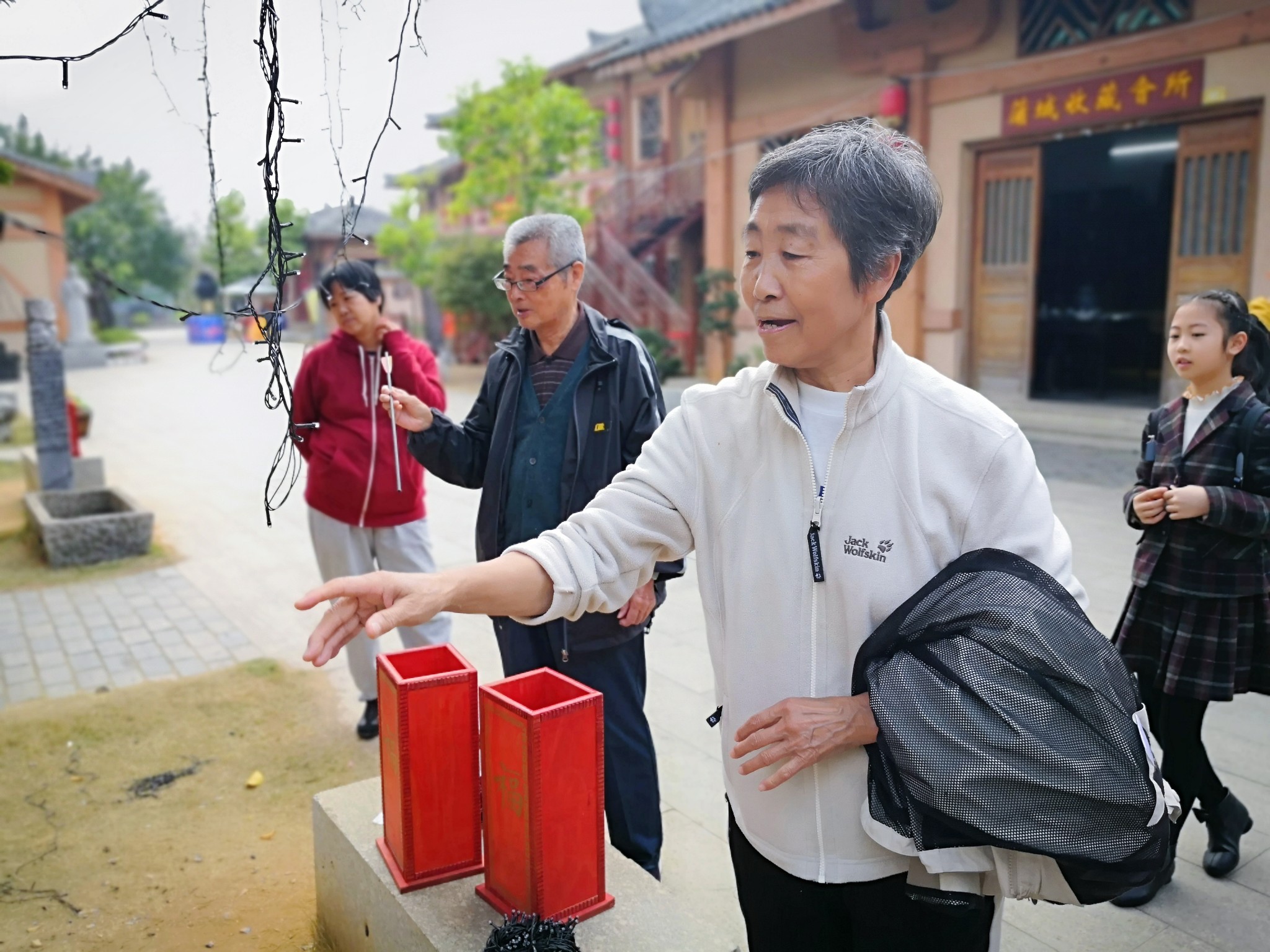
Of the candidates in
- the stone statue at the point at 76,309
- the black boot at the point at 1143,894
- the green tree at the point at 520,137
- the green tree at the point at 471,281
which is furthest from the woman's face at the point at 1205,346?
the stone statue at the point at 76,309

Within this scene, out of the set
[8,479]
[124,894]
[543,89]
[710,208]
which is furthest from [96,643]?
[543,89]

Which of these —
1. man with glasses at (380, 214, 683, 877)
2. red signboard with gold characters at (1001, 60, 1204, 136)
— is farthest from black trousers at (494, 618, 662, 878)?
red signboard with gold characters at (1001, 60, 1204, 136)

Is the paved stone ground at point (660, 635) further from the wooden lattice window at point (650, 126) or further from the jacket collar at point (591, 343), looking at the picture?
the wooden lattice window at point (650, 126)

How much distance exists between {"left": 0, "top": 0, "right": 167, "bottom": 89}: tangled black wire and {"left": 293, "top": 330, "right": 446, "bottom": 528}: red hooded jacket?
2.21 metres

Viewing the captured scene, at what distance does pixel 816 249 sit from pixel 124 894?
9.27 feet

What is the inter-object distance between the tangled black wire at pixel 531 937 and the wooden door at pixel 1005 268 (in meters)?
10.3

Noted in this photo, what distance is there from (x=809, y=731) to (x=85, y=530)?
21.8 ft

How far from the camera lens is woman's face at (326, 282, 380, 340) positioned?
3.61 m

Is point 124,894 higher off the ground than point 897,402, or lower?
lower

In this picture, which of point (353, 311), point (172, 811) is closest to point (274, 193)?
point (353, 311)

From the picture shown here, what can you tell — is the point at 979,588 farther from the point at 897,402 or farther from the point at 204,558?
the point at 204,558

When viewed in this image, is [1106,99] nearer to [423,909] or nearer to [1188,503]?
[1188,503]

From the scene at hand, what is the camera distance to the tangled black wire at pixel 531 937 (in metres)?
1.82

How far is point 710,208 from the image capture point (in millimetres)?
14500
